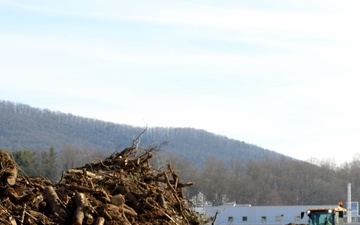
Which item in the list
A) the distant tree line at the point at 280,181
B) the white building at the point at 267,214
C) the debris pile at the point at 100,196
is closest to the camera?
the debris pile at the point at 100,196

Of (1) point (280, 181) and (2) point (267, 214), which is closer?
(2) point (267, 214)

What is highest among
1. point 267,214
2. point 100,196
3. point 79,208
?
point 267,214

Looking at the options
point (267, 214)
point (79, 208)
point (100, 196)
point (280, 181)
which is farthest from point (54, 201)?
point (280, 181)

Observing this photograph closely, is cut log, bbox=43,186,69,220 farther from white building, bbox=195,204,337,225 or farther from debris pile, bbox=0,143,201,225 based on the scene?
Answer: white building, bbox=195,204,337,225

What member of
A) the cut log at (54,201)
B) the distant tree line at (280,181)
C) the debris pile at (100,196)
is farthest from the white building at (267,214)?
the cut log at (54,201)

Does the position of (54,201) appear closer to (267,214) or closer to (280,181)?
(267,214)

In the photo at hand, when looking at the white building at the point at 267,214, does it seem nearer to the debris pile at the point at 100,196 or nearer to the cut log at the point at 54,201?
the debris pile at the point at 100,196

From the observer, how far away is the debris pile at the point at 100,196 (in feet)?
29.4

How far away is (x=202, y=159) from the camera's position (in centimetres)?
18188

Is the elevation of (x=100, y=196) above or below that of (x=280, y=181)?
below

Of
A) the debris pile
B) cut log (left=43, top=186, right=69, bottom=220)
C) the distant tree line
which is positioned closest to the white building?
the distant tree line

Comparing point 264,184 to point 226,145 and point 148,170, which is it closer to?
point 226,145

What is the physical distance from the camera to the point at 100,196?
955 centimetres

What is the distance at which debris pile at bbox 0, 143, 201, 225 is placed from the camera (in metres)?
8.95
